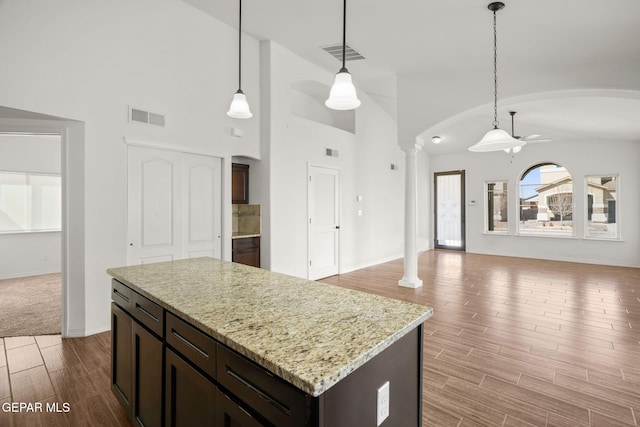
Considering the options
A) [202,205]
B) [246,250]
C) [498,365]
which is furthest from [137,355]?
[246,250]

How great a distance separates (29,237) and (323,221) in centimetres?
575

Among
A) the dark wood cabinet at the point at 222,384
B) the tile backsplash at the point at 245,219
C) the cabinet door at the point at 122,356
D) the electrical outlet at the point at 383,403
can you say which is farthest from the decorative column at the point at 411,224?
the electrical outlet at the point at 383,403

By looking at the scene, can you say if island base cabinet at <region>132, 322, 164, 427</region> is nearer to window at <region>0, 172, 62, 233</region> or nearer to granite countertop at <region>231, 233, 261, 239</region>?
granite countertop at <region>231, 233, 261, 239</region>

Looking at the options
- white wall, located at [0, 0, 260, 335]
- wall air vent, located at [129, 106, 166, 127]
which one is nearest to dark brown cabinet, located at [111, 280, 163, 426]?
white wall, located at [0, 0, 260, 335]

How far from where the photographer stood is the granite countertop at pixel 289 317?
3.25ft

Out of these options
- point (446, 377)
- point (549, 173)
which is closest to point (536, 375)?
point (446, 377)

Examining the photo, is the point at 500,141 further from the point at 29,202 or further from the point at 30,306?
the point at 29,202

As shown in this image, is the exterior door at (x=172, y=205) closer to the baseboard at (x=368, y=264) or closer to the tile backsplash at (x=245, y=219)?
the tile backsplash at (x=245, y=219)

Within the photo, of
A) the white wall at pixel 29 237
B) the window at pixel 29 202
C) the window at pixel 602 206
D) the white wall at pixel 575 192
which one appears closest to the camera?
the white wall at pixel 29 237

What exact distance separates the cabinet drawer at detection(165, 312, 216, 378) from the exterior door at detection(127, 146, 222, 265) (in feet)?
9.23

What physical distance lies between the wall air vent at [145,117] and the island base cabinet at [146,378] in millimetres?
2844

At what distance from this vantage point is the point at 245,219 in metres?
5.52

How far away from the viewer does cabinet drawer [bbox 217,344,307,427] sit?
927mm

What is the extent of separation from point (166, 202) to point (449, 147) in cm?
814
